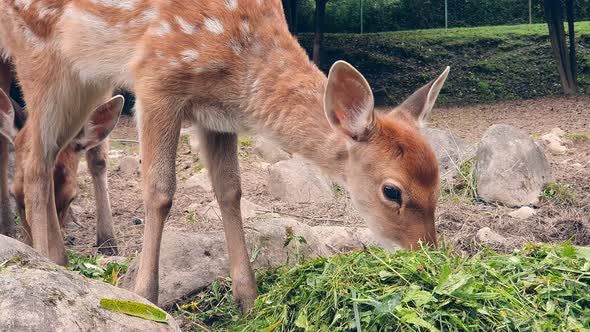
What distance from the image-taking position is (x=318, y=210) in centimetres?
721

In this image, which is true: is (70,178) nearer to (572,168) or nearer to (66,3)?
(66,3)

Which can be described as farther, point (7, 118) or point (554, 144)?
point (554, 144)

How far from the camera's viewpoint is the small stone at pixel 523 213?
6.61 m

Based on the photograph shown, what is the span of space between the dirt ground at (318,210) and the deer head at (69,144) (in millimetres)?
575

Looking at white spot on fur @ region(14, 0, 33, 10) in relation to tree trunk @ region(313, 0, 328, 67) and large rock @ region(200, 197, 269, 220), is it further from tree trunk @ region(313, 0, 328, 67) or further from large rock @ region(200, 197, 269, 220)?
tree trunk @ region(313, 0, 328, 67)

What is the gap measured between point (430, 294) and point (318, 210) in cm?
358

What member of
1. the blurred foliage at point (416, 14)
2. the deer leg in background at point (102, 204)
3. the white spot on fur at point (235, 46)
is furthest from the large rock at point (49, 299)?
the blurred foliage at point (416, 14)

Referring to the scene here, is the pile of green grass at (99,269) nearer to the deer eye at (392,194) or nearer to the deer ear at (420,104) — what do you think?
the deer eye at (392,194)

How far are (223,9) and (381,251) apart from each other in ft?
5.53

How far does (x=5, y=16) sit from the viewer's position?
5945mm

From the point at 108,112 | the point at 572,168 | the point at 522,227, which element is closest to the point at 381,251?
the point at 522,227

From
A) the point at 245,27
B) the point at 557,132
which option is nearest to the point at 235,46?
the point at 245,27

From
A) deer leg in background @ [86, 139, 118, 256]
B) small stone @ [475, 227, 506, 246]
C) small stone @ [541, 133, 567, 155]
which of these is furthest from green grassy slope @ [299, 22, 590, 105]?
small stone @ [475, 227, 506, 246]

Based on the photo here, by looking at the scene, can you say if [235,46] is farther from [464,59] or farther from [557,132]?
[464,59]
